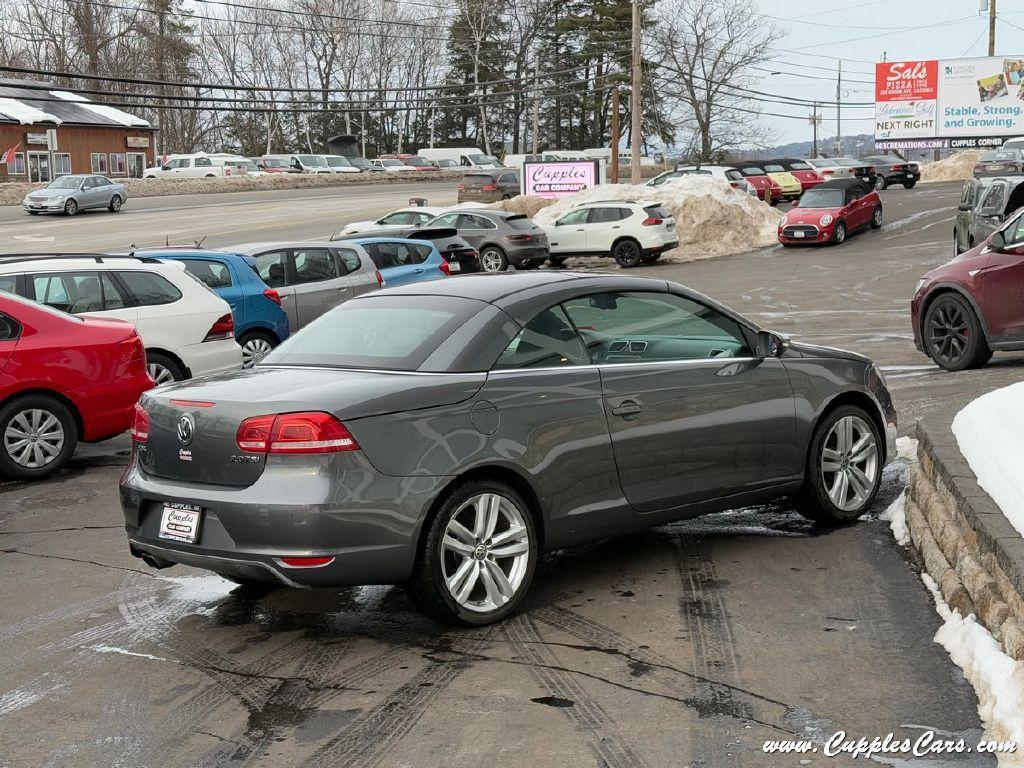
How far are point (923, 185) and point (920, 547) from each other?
58063 mm

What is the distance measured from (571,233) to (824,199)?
7700mm

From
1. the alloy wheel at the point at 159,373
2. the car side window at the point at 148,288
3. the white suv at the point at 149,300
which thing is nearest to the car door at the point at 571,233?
the white suv at the point at 149,300

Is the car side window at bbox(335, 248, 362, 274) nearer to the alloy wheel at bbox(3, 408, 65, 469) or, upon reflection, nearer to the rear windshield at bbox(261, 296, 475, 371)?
the alloy wheel at bbox(3, 408, 65, 469)

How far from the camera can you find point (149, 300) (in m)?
12.1

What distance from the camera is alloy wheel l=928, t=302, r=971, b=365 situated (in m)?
12.6

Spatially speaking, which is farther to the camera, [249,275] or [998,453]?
[249,275]

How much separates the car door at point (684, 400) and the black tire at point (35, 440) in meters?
5.08

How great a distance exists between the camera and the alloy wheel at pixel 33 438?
9531 millimetres

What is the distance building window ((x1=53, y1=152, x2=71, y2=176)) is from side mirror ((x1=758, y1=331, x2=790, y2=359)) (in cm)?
6300

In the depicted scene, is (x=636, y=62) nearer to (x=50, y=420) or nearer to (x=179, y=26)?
(x=50, y=420)

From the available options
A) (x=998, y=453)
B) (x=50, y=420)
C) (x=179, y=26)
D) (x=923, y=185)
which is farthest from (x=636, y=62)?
(x=179, y=26)

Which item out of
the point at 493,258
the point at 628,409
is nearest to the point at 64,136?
the point at 493,258

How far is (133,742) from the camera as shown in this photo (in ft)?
14.8

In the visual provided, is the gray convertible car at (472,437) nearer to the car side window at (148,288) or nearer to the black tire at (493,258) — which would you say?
the car side window at (148,288)
